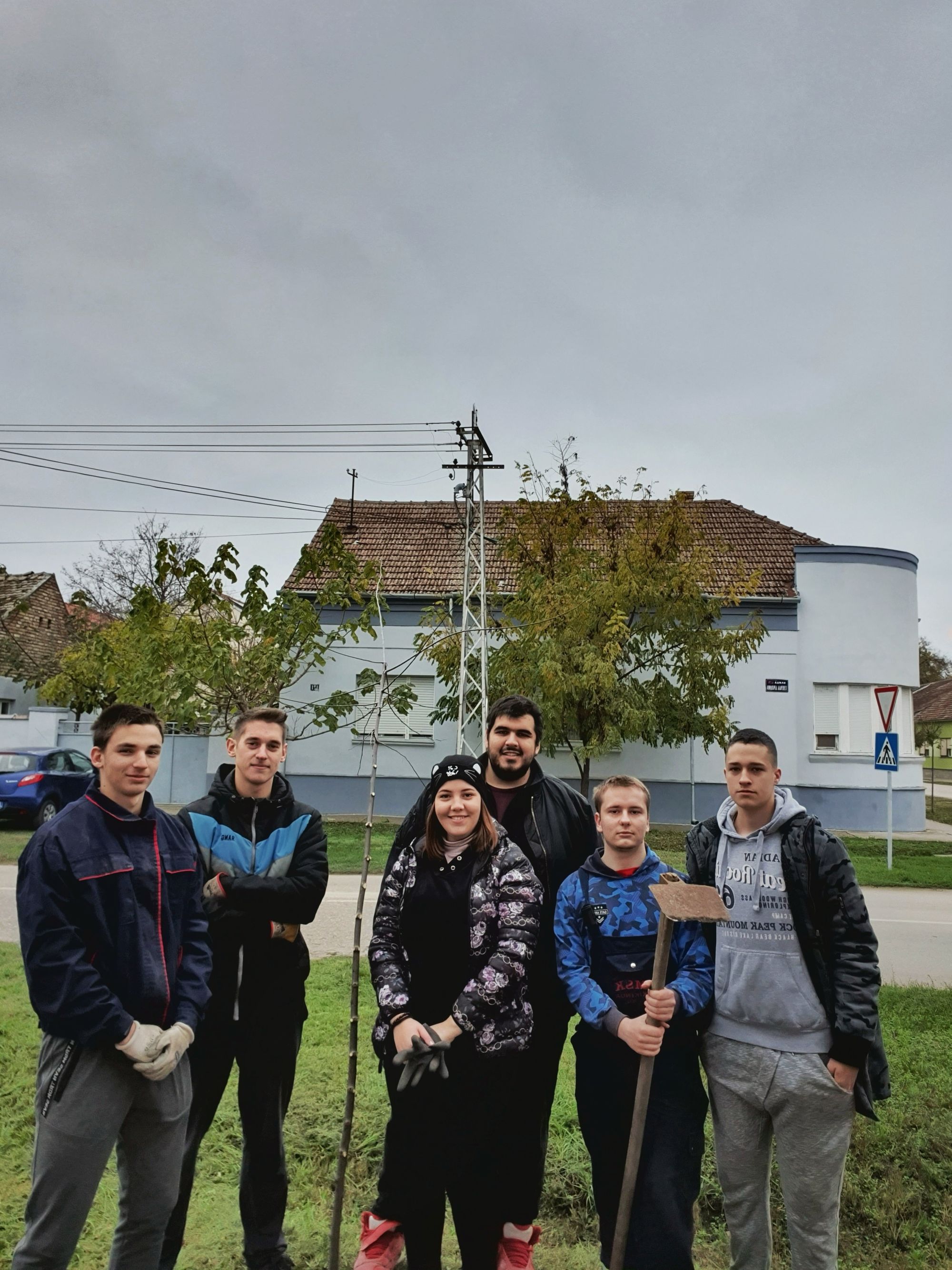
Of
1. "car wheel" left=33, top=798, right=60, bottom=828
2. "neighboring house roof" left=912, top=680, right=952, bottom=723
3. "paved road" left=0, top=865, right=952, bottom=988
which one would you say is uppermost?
"neighboring house roof" left=912, top=680, right=952, bottom=723

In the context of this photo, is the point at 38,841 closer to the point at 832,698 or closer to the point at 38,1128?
the point at 38,1128

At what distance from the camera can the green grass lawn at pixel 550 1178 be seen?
3.34m

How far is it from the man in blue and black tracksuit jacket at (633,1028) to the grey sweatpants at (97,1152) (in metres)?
1.34

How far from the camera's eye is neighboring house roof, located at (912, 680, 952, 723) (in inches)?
2083

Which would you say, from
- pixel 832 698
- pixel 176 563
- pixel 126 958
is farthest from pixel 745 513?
pixel 126 958

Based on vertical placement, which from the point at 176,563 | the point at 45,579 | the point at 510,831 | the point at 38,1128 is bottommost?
the point at 38,1128

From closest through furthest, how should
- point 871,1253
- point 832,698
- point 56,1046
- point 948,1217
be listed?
point 56,1046 → point 871,1253 → point 948,1217 → point 832,698

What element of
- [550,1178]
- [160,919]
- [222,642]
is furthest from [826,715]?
[160,919]

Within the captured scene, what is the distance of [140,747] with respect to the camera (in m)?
2.81

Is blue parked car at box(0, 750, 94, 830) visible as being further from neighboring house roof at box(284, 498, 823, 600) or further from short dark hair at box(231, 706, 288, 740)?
short dark hair at box(231, 706, 288, 740)

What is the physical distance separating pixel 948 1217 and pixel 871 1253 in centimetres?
46

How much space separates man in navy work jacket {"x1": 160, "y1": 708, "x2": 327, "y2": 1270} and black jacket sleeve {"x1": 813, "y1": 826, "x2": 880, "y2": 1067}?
176 cm

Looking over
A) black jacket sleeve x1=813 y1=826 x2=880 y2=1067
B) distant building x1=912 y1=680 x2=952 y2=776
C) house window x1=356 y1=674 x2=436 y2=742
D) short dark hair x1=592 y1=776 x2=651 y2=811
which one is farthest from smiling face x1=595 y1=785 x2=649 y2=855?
distant building x1=912 y1=680 x2=952 y2=776

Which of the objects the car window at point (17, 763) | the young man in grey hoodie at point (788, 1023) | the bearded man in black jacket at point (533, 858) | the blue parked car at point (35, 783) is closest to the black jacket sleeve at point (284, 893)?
the bearded man in black jacket at point (533, 858)
